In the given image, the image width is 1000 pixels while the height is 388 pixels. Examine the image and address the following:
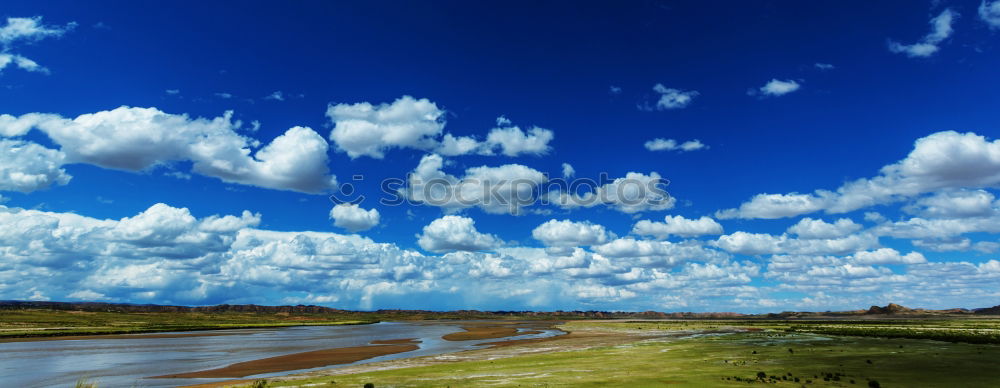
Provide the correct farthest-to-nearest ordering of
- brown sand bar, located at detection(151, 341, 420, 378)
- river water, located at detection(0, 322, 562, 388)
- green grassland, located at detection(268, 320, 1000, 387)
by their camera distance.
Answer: brown sand bar, located at detection(151, 341, 420, 378) < river water, located at detection(0, 322, 562, 388) < green grassland, located at detection(268, 320, 1000, 387)

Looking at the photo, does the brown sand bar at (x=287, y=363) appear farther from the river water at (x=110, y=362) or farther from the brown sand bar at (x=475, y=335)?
the brown sand bar at (x=475, y=335)

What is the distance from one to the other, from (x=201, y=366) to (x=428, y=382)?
33.9 meters

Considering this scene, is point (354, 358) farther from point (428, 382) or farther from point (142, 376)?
point (428, 382)

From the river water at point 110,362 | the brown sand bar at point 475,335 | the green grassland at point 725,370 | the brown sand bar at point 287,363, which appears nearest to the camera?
the green grassland at point 725,370

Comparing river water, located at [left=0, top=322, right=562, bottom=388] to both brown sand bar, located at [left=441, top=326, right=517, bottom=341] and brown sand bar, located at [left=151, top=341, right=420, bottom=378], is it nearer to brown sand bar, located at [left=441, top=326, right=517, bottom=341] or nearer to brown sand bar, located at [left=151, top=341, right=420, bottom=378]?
brown sand bar, located at [left=151, top=341, right=420, bottom=378]

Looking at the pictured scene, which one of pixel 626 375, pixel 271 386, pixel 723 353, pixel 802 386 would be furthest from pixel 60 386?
pixel 723 353

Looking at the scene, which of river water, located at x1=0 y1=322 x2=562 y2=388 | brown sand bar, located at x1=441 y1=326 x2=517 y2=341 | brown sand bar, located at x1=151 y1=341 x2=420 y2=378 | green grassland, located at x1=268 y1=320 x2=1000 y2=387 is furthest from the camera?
brown sand bar, located at x1=441 y1=326 x2=517 y2=341

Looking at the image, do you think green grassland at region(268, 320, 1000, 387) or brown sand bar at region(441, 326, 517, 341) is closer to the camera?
green grassland at region(268, 320, 1000, 387)

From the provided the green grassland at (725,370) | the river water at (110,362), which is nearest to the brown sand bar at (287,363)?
the river water at (110,362)

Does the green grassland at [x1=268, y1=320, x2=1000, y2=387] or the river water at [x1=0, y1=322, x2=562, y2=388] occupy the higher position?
the green grassland at [x1=268, y1=320, x2=1000, y2=387]

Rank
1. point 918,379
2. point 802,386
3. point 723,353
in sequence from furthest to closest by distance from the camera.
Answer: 1. point 723,353
2. point 918,379
3. point 802,386

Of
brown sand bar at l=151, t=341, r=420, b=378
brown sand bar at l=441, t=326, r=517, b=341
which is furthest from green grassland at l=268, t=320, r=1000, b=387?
brown sand bar at l=441, t=326, r=517, b=341

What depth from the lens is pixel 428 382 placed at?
125 ft

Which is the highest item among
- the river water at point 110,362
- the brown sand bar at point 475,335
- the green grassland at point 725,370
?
the green grassland at point 725,370
